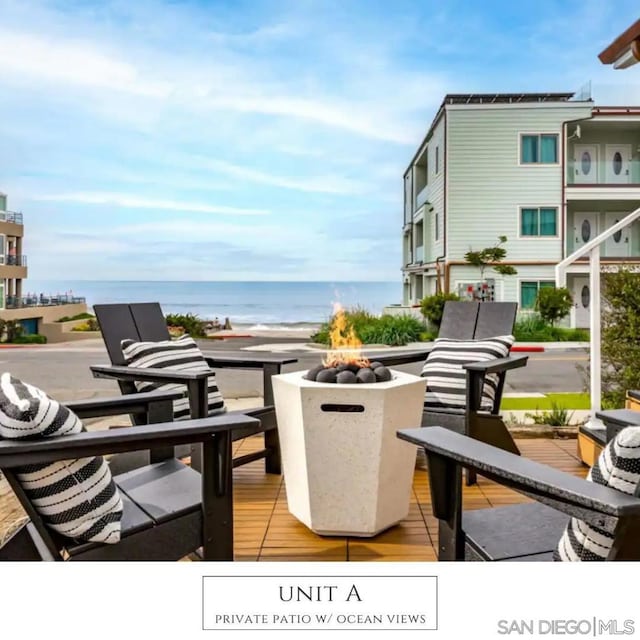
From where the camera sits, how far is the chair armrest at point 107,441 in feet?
3.82

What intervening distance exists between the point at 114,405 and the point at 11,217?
791 millimetres

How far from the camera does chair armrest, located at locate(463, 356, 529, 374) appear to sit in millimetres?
2416

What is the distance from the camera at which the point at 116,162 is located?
6.63ft

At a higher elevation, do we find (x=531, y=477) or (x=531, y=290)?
(x=531, y=290)

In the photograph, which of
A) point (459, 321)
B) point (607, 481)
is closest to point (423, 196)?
point (459, 321)

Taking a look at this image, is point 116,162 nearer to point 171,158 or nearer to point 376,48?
point 171,158

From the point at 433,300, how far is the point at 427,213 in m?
0.54

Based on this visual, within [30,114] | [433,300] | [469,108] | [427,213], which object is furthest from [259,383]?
[30,114]

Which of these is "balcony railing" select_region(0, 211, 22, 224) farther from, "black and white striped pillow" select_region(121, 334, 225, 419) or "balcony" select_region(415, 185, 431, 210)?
"balcony" select_region(415, 185, 431, 210)

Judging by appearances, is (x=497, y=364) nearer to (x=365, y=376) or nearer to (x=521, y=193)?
(x=365, y=376)

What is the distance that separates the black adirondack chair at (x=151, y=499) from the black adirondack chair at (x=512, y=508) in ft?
1.44

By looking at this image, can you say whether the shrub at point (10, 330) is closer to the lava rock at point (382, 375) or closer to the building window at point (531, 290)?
the lava rock at point (382, 375)

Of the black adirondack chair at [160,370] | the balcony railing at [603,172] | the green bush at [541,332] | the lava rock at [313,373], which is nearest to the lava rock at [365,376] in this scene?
the lava rock at [313,373]

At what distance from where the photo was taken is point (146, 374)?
7.59ft
